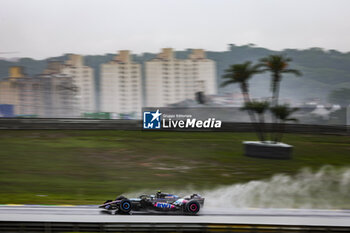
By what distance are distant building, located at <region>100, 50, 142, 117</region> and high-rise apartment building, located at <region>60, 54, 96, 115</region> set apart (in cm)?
56

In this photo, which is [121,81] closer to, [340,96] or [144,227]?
[340,96]

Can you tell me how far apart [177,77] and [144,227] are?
1336cm

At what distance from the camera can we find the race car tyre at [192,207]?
19.2 feet

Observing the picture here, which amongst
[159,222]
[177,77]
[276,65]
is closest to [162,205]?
[159,222]

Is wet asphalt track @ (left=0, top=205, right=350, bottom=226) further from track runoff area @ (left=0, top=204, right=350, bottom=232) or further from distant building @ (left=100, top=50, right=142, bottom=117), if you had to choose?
distant building @ (left=100, top=50, right=142, bottom=117)

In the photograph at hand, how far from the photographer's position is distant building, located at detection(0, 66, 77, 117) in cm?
1653

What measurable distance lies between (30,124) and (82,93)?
349 centimetres

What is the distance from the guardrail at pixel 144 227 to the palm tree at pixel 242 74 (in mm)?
8676

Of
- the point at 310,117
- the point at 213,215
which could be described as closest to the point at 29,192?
the point at 213,215

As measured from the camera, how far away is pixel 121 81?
1850 centimetres

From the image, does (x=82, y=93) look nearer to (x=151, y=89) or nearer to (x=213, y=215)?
(x=151, y=89)

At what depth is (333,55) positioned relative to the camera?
19719mm

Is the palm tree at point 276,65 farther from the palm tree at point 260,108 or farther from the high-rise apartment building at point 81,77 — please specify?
the high-rise apartment building at point 81,77

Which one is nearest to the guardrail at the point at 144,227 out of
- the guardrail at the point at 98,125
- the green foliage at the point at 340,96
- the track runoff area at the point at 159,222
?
the track runoff area at the point at 159,222
